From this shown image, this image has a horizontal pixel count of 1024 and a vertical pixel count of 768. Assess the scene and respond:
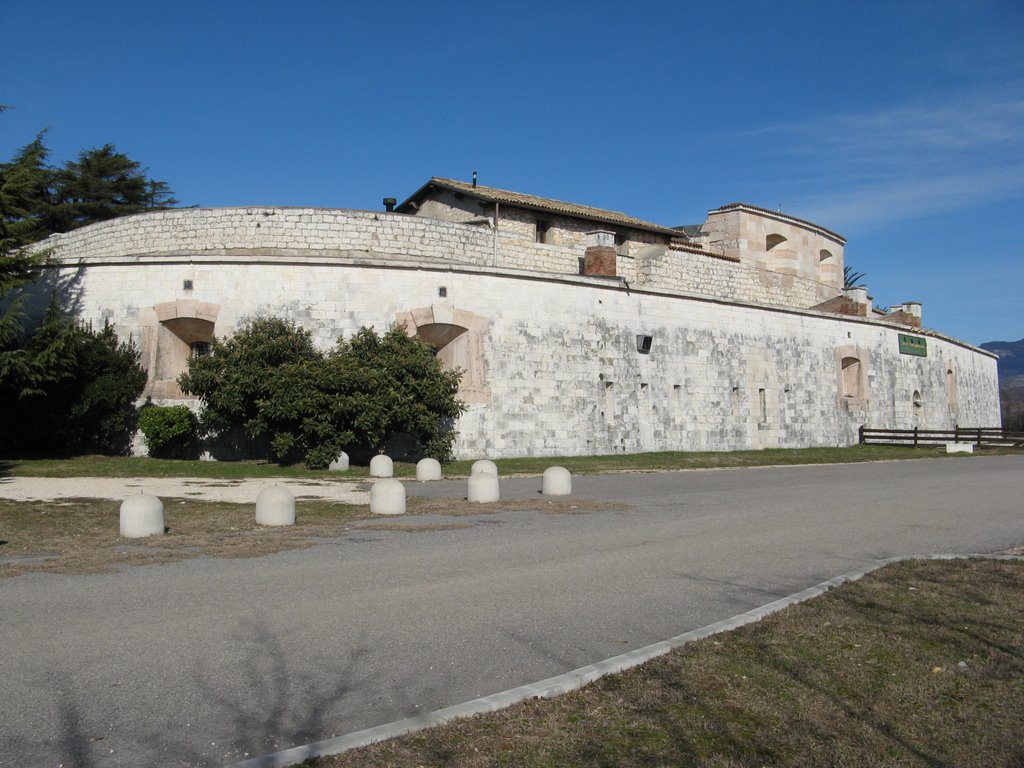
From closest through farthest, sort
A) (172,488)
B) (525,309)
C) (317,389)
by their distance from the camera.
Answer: (172,488)
(317,389)
(525,309)

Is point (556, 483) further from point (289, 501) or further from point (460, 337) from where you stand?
point (460, 337)

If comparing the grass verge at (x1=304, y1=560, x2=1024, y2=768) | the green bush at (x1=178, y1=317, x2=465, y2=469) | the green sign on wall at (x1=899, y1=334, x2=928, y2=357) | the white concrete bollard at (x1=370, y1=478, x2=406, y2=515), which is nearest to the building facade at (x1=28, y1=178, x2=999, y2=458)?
the green bush at (x1=178, y1=317, x2=465, y2=469)

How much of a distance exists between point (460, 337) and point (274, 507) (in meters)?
13.5

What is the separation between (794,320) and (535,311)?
504 inches

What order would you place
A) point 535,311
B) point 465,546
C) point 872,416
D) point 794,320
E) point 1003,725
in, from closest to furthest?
Result: 1. point 1003,725
2. point 465,546
3. point 535,311
4. point 794,320
5. point 872,416

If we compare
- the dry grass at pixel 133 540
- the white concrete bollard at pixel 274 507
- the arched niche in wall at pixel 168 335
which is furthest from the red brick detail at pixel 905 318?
the white concrete bollard at pixel 274 507

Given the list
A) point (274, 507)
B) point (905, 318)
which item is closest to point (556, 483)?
point (274, 507)

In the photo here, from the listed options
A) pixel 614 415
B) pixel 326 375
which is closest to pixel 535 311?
pixel 614 415

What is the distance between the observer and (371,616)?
6.80 metres

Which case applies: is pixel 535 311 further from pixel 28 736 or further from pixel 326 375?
pixel 28 736

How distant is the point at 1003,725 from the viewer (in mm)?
4602

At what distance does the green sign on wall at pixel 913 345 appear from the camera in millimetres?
39344

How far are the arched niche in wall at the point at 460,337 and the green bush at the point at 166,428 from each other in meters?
6.14

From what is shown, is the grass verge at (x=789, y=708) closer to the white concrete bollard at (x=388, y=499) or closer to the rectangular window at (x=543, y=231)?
the white concrete bollard at (x=388, y=499)
